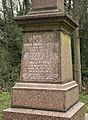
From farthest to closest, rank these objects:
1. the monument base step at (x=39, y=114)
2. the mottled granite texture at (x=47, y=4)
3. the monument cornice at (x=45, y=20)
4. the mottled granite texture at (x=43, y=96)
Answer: the mottled granite texture at (x=47, y=4) < the monument cornice at (x=45, y=20) < the mottled granite texture at (x=43, y=96) < the monument base step at (x=39, y=114)

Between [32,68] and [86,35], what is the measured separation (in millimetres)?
9383

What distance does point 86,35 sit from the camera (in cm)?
1385

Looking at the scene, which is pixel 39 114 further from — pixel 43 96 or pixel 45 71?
pixel 45 71

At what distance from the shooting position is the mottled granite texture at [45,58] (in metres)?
4.75

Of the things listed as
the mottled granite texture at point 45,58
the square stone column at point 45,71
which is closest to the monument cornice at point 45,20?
the square stone column at point 45,71

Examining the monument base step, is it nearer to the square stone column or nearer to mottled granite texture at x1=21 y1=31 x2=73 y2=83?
the square stone column

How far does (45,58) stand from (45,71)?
0.25 metres

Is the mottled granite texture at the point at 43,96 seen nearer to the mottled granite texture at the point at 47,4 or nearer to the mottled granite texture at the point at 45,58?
the mottled granite texture at the point at 45,58

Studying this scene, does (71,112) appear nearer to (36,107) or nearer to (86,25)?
(36,107)

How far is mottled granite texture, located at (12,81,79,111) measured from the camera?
452cm

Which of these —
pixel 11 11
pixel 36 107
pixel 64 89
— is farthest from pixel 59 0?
pixel 11 11

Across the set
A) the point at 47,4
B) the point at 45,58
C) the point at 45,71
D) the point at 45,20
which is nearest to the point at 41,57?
the point at 45,58

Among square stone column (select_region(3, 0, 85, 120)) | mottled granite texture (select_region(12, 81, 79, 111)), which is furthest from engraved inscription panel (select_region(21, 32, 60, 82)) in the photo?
mottled granite texture (select_region(12, 81, 79, 111))

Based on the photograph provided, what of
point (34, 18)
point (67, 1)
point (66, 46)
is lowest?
point (66, 46)
